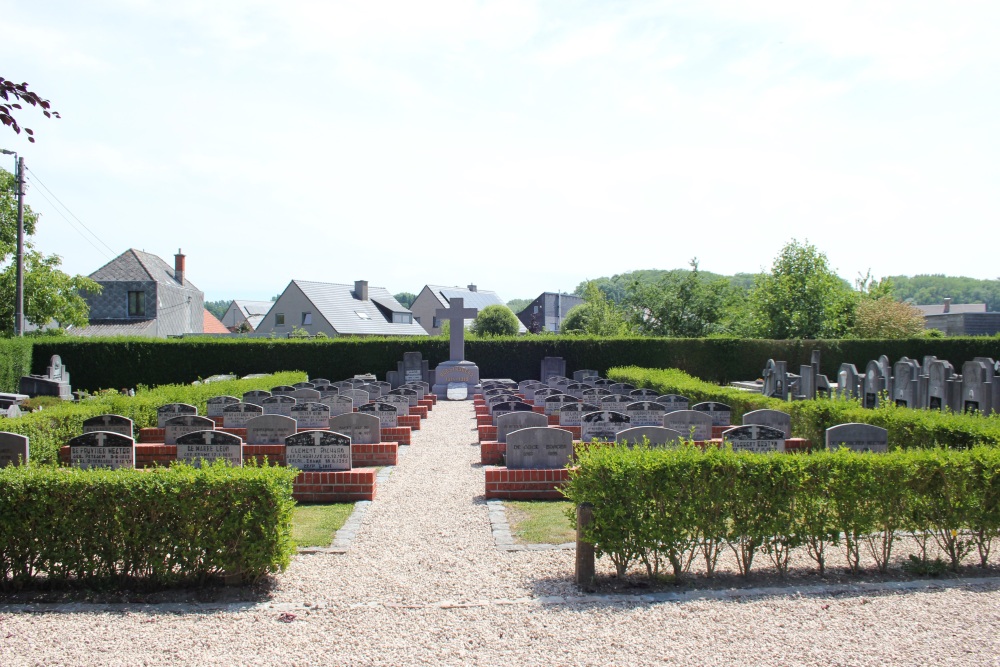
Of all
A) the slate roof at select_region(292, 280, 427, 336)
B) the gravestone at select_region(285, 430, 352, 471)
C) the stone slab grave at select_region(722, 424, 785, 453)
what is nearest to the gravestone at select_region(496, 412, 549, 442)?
the gravestone at select_region(285, 430, 352, 471)

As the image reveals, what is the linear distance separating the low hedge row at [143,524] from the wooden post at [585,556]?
2203 mm

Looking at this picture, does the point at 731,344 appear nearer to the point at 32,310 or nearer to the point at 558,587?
the point at 558,587

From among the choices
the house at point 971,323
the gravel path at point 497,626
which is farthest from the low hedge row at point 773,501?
the house at point 971,323

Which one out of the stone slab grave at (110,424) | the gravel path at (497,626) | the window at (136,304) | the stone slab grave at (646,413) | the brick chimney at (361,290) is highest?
the brick chimney at (361,290)

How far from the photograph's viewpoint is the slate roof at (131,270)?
1660 inches

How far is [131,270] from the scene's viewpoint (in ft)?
140

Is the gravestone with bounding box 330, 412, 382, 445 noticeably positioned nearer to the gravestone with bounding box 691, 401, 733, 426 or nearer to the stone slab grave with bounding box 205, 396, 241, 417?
the stone slab grave with bounding box 205, 396, 241, 417

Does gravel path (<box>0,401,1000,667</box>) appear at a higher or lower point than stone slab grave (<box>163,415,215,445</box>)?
lower

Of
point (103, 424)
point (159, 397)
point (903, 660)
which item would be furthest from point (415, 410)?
point (903, 660)

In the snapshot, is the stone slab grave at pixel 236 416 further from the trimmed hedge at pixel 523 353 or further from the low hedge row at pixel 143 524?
the trimmed hedge at pixel 523 353

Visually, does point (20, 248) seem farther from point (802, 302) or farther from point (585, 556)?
point (802, 302)

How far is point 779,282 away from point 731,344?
11.4m

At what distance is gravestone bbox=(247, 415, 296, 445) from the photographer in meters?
9.75

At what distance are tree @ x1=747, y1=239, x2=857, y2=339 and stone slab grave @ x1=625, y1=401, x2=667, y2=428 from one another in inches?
1104
